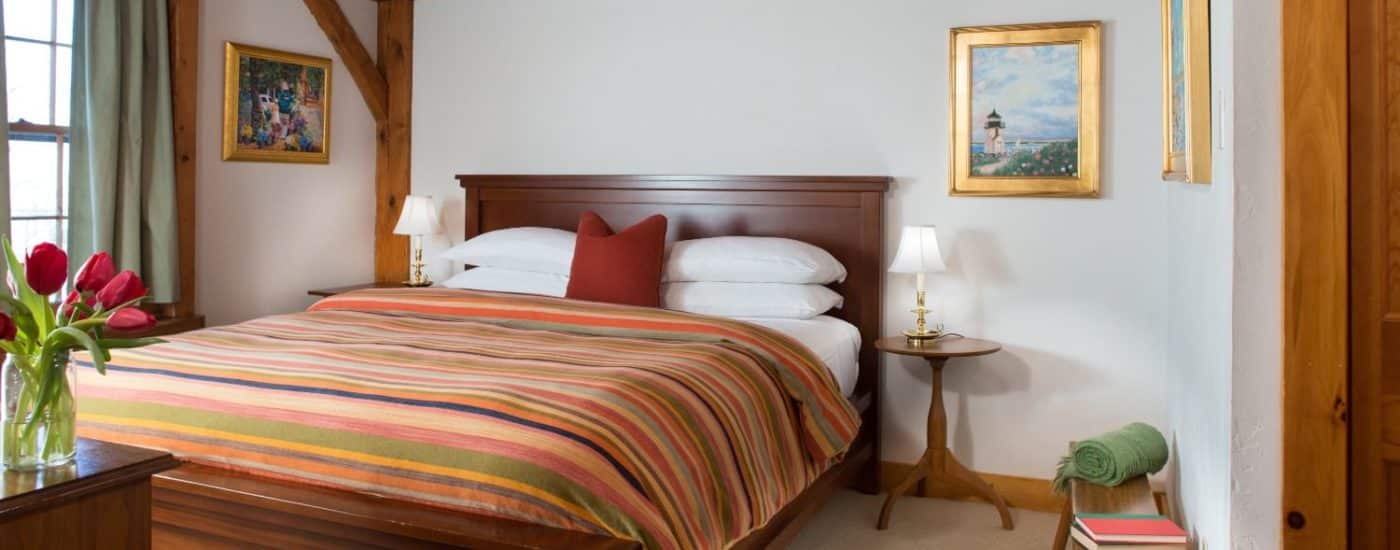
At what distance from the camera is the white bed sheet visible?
12.1 feet

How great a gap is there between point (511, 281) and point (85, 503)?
120 inches

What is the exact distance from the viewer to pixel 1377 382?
162cm

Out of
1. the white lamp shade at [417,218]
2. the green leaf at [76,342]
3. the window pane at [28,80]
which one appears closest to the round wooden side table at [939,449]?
the white lamp shade at [417,218]

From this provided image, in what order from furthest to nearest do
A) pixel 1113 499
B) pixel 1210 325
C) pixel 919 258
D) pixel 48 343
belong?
pixel 919 258, pixel 1113 499, pixel 1210 325, pixel 48 343

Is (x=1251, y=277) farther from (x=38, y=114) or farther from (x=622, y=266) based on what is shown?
(x=38, y=114)

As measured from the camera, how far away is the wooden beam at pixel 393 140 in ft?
16.9

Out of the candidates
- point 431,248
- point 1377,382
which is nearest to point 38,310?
point 1377,382


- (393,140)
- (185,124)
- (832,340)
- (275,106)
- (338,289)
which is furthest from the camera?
(393,140)

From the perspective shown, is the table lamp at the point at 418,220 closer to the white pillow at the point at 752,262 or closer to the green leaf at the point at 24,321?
the white pillow at the point at 752,262

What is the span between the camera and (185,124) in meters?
4.37

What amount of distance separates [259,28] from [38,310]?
3.45 m

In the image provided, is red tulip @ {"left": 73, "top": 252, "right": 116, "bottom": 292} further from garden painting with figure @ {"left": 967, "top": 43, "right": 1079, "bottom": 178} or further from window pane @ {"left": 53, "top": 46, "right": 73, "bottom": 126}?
garden painting with figure @ {"left": 967, "top": 43, "right": 1079, "bottom": 178}

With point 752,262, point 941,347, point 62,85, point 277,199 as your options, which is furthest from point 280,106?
point 941,347

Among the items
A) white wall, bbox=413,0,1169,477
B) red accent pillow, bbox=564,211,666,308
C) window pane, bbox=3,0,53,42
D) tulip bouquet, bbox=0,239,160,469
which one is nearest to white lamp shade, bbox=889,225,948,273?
white wall, bbox=413,0,1169,477
